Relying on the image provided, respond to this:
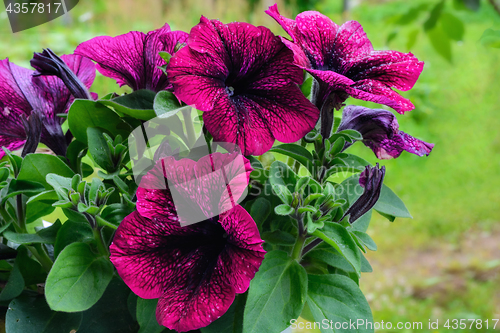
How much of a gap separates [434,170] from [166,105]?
6.21 ft

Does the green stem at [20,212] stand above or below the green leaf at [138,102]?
below

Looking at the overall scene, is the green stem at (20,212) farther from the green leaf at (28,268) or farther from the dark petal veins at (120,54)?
the dark petal veins at (120,54)

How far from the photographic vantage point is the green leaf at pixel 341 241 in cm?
31

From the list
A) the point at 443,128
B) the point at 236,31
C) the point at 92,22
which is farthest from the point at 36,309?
the point at 92,22

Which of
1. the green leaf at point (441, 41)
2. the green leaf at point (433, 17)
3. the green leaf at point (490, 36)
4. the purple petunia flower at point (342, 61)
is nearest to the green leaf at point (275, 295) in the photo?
the purple petunia flower at point (342, 61)

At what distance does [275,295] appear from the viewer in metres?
0.34

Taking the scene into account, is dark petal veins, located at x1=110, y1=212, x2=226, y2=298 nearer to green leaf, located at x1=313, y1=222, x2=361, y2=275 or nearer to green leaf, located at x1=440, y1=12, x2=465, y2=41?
green leaf, located at x1=313, y1=222, x2=361, y2=275

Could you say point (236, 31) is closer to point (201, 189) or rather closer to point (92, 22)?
point (201, 189)

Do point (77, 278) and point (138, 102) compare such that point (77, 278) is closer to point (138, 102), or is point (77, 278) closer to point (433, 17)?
point (138, 102)

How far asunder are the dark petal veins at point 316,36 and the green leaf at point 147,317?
0.24 meters

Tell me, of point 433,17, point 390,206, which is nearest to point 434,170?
point 433,17

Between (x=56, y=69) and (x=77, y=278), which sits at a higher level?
(x=56, y=69)

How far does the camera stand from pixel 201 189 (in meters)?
0.32

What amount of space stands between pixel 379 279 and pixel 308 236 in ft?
4.07
